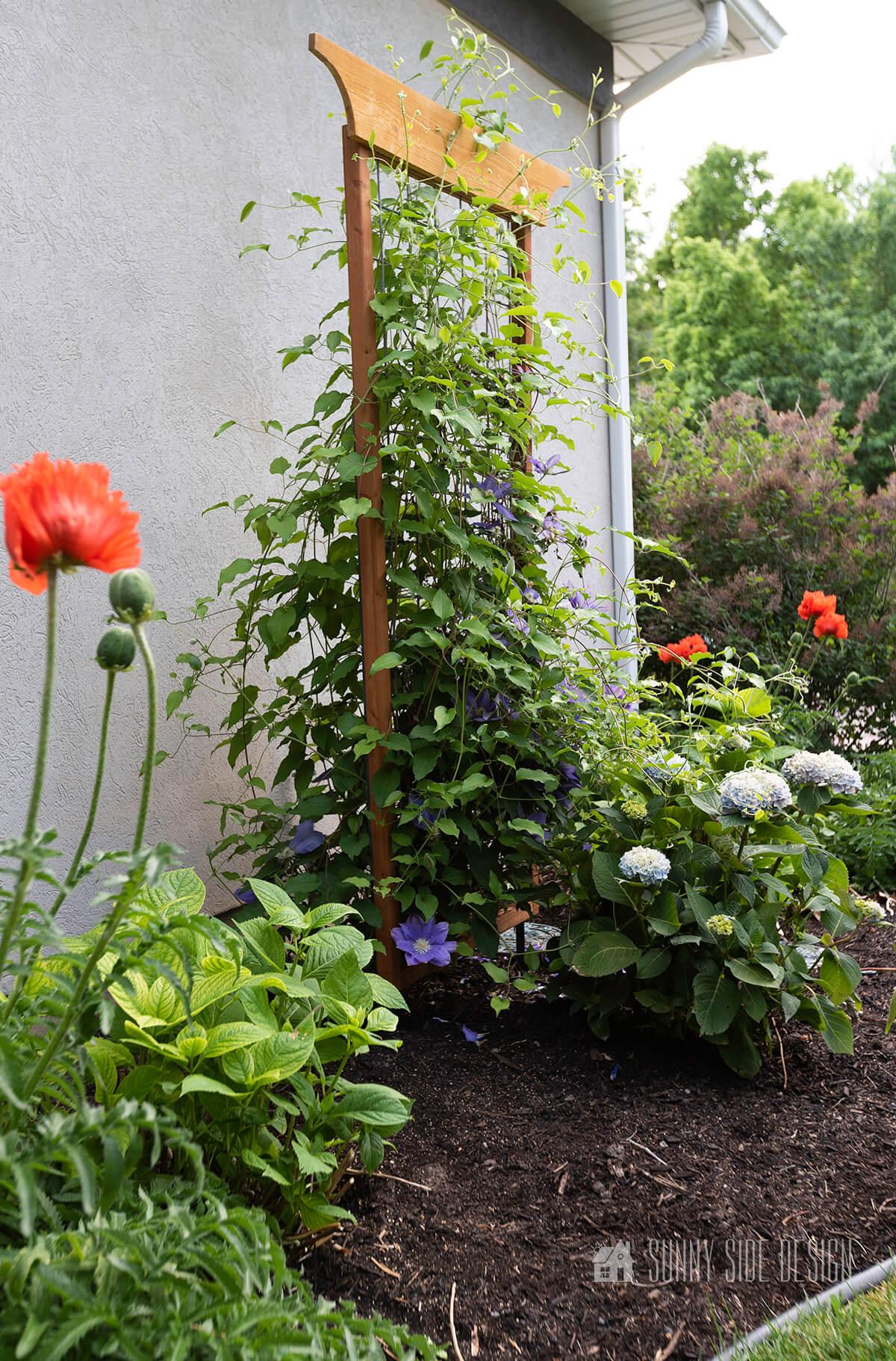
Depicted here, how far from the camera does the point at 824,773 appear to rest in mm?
2084

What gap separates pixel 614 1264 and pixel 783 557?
164 inches

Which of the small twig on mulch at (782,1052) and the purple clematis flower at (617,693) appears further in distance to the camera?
the purple clematis flower at (617,693)

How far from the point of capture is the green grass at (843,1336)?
132 cm

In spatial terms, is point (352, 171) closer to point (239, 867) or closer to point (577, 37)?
point (239, 867)

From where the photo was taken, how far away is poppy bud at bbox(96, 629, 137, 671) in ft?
3.17

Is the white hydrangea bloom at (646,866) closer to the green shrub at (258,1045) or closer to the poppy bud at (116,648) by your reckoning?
the green shrub at (258,1045)

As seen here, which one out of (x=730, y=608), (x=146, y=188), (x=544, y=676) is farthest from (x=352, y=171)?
(x=730, y=608)

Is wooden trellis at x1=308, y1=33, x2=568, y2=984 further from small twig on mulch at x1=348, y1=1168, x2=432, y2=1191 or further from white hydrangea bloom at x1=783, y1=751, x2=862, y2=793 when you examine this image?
white hydrangea bloom at x1=783, y1=751, x2=862, y2=793

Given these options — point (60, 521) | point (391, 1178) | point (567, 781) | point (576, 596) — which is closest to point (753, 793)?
point (567, 781)

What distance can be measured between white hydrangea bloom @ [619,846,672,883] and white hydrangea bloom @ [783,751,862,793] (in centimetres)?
34

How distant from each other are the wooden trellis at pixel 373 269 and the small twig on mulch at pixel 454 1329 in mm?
796

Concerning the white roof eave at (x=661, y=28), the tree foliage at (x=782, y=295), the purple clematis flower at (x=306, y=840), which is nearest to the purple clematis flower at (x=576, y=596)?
the purple clematis flower at (x=306, y=840)

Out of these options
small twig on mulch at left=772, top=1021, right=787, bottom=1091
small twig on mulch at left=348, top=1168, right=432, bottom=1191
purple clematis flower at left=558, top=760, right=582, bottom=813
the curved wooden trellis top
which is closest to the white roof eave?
the curved wooden trellis top

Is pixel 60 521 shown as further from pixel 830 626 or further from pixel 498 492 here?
pixel 830 626
